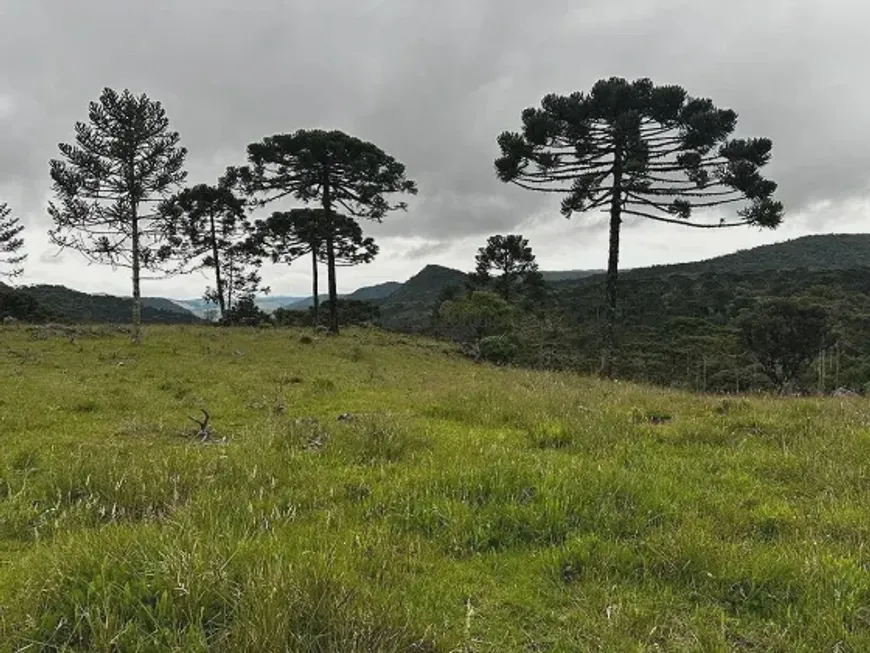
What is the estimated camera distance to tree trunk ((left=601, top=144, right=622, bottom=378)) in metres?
22.5

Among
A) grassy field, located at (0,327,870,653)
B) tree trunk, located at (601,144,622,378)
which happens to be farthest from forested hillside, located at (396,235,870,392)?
grassy field, located at (0,327,870,653)

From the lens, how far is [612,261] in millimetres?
22828

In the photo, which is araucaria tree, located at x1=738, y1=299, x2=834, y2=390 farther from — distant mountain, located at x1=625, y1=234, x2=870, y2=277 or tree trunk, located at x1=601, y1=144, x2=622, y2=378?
distant mountain, located at x1=625, y1=234, x2=870, y2=277

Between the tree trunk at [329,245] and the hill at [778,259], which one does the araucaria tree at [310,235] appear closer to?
the tree trunk at [329,245]

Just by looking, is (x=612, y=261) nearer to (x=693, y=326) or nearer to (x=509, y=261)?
(x=509, y=261)

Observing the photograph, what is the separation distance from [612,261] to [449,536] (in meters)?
20.5

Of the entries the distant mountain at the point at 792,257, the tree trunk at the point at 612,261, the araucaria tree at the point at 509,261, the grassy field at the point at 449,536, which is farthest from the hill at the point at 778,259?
the grassy field at the point at 449,536

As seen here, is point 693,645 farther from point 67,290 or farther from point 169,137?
point 67,290

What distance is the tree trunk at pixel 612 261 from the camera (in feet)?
73.7

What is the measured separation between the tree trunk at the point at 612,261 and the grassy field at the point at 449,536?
1434 centimetres

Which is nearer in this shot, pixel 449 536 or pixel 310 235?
pixel 449 536

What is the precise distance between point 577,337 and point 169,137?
54445mm

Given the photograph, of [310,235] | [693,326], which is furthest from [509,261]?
[693,326]

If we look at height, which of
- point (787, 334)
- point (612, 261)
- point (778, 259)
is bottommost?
point (787, 334)
